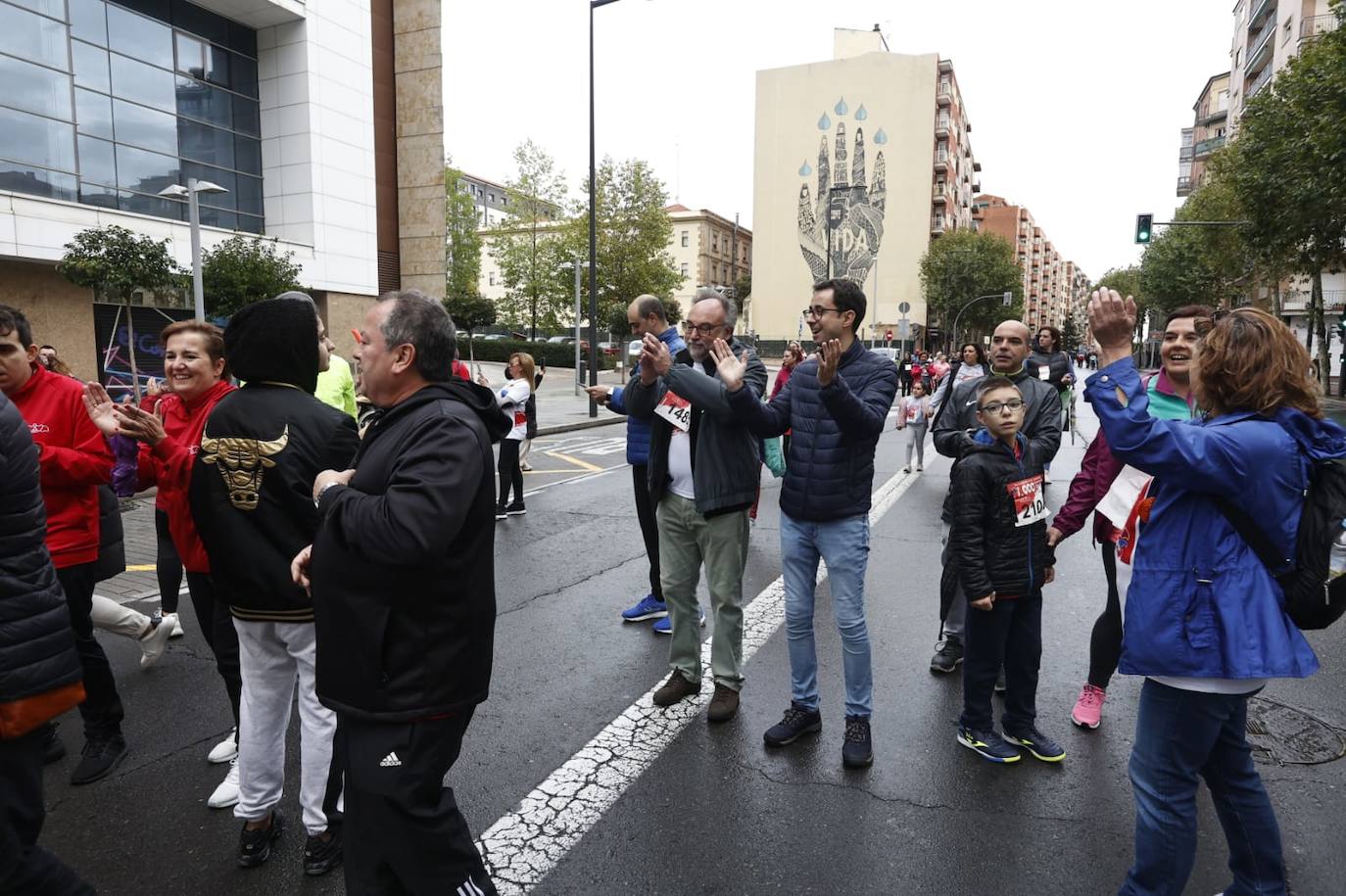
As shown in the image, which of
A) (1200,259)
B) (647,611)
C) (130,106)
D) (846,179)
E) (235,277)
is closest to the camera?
(647,611)

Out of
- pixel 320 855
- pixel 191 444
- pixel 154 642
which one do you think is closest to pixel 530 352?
pixel 154 642

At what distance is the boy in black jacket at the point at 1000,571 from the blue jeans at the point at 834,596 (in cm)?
42

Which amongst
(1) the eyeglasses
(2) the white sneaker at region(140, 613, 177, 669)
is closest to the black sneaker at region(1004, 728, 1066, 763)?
(1) the eyeglasses

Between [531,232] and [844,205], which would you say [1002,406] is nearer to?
[531,232]

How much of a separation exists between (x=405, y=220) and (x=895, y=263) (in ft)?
149

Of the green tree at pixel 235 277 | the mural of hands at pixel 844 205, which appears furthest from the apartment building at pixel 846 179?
the green tree at pixel 235 277

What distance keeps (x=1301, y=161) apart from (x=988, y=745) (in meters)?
20.2

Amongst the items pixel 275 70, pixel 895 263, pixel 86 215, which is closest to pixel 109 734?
pixel 86 215

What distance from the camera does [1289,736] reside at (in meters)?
3.71

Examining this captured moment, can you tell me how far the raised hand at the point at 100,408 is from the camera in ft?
10.2

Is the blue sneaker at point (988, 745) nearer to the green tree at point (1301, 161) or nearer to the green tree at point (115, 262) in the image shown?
the green tree at point (115, 262)

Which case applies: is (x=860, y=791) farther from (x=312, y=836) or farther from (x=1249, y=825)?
(x=312, y=836)

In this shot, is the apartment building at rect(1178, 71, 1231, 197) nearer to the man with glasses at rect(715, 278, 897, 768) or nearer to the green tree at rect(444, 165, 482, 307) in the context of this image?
the green tree at rect(444, 165, 482, 307)

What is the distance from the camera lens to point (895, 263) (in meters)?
64.1
